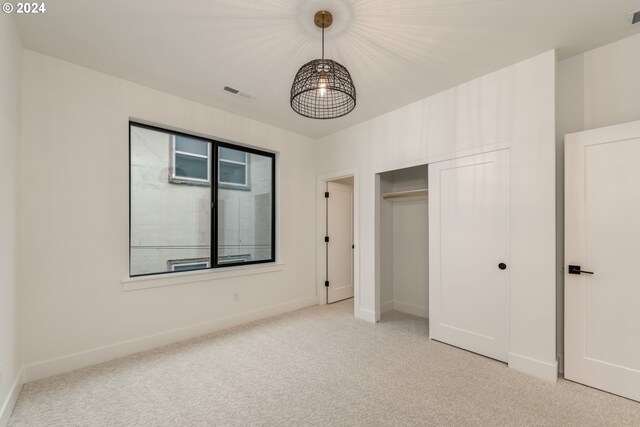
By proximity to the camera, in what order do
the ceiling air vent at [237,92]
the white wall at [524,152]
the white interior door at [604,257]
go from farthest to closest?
the ceiling air vent at [237,92], the white wall at [524,152], the white interior door at [604,257]

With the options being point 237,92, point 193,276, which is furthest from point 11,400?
point 237,92

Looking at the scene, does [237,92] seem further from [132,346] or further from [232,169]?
[132,346]

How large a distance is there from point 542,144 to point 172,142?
3.80 metres

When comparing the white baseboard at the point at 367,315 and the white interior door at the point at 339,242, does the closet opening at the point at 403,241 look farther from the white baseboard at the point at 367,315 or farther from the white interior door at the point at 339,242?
the white interior door at the point at 339,242

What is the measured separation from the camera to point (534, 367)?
2.47m

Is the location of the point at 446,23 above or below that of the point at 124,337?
above

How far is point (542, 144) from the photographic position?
2490 millimetres

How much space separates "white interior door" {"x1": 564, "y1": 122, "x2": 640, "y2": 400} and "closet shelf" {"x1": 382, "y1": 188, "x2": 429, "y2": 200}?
160 centimetres

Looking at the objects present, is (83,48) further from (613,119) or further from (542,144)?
(613,119)

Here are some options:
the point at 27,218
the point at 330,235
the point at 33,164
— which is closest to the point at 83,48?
the point at 33,164

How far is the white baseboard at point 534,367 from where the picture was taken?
239 cm

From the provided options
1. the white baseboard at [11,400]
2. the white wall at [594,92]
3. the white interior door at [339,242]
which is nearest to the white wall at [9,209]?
the white baseboard at [11,400]

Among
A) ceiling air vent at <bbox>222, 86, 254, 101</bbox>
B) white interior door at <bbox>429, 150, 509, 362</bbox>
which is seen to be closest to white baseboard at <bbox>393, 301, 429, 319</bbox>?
white interior door at <bbox>429, 150, 509, 362</bbox>

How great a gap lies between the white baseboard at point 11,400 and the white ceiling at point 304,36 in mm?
2663
